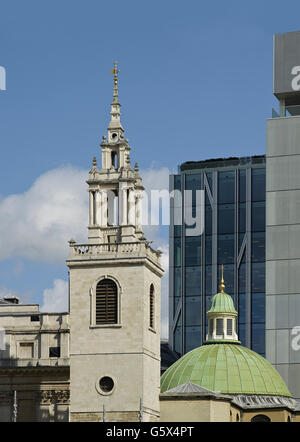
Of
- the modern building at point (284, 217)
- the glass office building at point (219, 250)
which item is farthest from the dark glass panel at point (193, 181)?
the modern building at point (284, 217)

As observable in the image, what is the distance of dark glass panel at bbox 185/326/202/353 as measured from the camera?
182 m

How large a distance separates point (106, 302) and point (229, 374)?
26.9 meters

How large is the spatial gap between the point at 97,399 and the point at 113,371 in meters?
2.31

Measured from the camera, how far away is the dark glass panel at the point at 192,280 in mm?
182875

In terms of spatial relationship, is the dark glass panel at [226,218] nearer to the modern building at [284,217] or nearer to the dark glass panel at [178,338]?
the dark glass panel at [178,338]

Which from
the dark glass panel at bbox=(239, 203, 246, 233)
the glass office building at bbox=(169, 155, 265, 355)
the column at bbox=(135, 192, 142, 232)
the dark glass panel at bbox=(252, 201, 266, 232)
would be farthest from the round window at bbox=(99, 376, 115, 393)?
the dark glass panel at bbox=(239, 203, 246, 233)

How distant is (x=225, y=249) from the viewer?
181 m

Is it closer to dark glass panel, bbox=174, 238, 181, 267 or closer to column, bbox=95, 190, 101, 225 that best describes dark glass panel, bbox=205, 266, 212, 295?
dark glass panel, bbox=174, 238, 181, 267

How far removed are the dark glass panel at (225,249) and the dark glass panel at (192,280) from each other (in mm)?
3652

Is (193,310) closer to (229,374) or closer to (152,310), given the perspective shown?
(229,374)

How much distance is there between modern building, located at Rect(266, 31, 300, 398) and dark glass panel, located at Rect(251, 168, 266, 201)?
55704 mm
